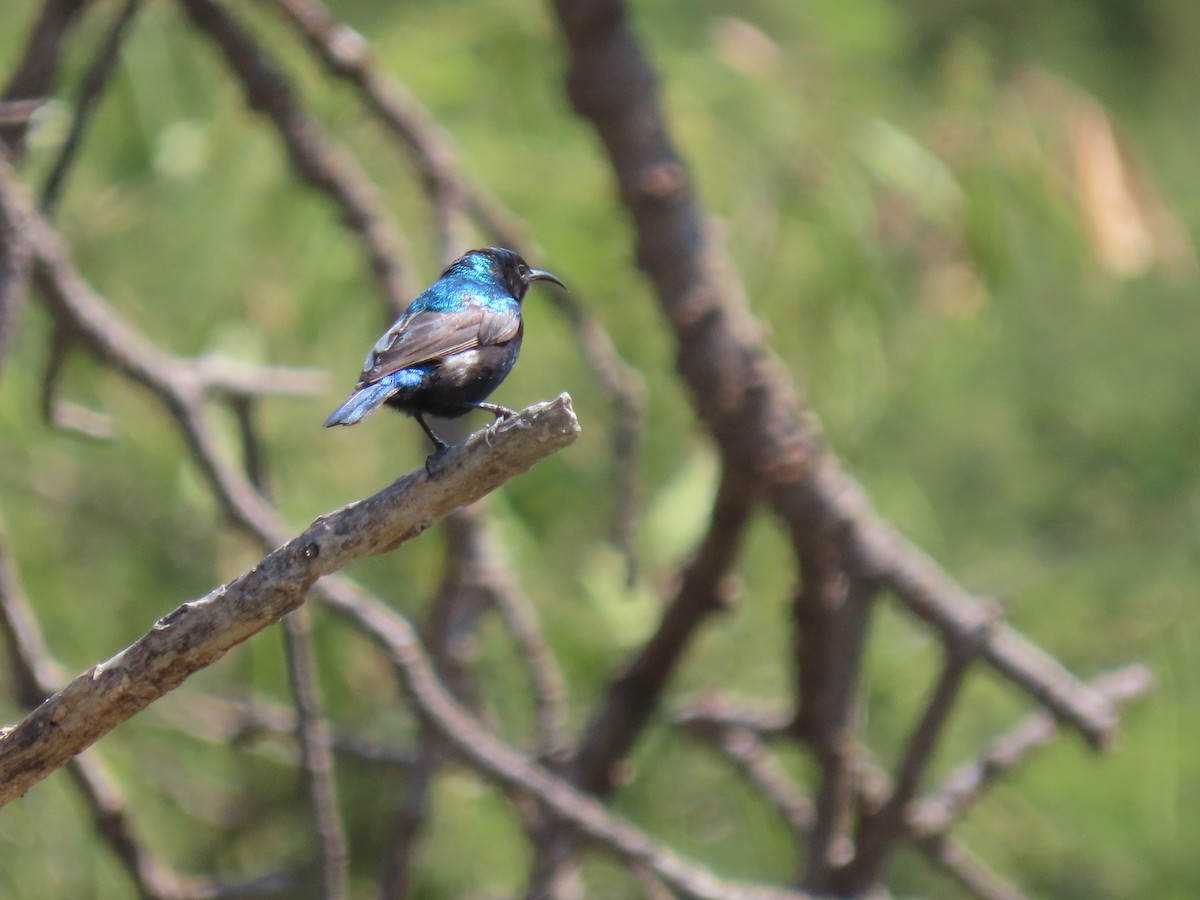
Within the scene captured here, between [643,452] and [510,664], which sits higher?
[643,452]

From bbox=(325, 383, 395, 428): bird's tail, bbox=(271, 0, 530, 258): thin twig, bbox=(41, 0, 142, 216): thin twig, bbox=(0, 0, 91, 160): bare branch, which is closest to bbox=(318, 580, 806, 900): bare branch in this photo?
bbox=(325, 383, 395, 428): bird's tail

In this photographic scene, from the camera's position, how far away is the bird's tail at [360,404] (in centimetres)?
220

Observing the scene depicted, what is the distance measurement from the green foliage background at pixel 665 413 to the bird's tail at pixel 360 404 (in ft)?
5.16

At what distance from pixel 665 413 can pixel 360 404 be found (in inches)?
80.1

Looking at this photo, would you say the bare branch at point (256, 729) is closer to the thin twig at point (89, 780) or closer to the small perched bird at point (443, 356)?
the thin twig at point (89, 780)

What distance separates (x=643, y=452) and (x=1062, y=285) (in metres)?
1.31

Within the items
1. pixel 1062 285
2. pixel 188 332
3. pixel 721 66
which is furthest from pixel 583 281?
pixel 1062 285

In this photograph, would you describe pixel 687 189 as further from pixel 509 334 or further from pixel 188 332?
pixel 188 332

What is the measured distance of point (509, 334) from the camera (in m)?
2.66

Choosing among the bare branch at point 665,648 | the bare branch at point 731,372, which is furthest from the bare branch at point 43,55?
the bare branch at point 665,648

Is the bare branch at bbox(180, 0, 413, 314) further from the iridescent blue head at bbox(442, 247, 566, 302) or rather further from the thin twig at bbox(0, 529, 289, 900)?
the thin twig at bbox(0, 529, 289, 900)

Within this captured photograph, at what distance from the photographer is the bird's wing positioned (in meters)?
2.44

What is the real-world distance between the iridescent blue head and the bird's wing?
0.92 ft

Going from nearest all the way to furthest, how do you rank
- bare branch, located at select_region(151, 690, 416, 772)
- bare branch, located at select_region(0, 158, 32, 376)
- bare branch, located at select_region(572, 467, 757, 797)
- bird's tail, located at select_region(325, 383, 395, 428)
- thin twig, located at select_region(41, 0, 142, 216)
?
bird's tail, located at select_region(325, 383, 395, 428) → bare branch, located at select_region(0, 158, 32, 376) → thin twig, located at select_region(41, 0, 142, 216) → bare branch, located at select_region(572, 467, 757, 797) → bare branch, located at select_region(151, 690, 416, 772)
